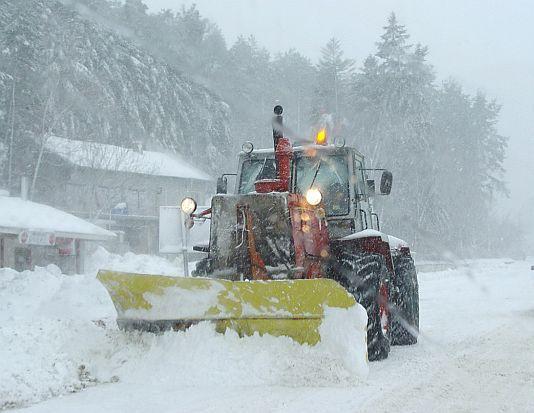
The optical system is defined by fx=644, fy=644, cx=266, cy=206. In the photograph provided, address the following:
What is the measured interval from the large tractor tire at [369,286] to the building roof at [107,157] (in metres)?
28.5

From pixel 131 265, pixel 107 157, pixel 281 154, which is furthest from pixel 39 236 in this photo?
pixel 107 157

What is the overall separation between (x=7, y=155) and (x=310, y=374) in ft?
95.0

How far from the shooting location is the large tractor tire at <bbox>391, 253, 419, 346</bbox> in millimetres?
8203

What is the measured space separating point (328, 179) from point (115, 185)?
1183 inches

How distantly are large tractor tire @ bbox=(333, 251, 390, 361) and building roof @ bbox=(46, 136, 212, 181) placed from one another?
28547mm

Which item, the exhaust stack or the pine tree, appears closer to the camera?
the exhaust stack

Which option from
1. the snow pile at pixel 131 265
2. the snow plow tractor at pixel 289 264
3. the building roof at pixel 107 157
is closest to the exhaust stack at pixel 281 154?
the snow plow tractor at pixel 289 264

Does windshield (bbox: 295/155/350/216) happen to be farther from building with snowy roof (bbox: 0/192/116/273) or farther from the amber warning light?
building with snowy roof (bbox: 0/192/116/273)

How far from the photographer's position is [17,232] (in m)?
17.9

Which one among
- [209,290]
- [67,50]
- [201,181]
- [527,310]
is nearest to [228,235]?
[209,290]

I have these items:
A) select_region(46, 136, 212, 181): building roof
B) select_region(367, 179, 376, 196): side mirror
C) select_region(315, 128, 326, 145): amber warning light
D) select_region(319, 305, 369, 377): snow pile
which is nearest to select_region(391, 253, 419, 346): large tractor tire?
select_region(367, 179, 376, 196): side mirror

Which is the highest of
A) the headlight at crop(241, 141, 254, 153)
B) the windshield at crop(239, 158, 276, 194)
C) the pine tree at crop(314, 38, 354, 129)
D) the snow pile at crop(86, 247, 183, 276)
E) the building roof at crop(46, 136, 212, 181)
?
the pine tree at crop(314, 38, 354, 129)

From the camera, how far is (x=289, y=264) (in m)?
6.38

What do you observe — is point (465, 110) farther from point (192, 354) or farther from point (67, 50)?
point (192, 354)
